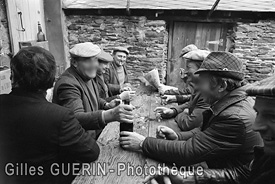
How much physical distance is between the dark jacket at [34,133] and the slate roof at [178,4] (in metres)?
5.07

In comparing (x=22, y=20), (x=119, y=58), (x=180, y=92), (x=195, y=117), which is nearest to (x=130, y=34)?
(x=119, y=58)

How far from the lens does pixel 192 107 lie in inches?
94.5

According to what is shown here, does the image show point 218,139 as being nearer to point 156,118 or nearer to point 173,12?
point 156,118

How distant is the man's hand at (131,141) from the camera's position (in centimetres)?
182

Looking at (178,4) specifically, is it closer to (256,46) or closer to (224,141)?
(256,46)

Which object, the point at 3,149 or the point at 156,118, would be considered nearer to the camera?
the point at 3,149

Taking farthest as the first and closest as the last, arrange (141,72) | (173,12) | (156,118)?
(141,72)
(173,12)
(156,118)

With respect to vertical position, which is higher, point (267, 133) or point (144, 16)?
point (144, 16)

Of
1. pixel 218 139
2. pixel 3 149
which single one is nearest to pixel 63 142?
pixel 3 149

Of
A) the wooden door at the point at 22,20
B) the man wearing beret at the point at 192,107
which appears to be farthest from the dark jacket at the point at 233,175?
the wooden door at the point at 22,20

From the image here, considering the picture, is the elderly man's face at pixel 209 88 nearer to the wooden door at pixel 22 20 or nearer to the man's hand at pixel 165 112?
the man's hand at pixel 165 112

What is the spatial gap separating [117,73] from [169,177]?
10.2 feet

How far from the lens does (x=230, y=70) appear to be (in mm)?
1551

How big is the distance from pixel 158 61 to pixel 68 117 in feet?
17.1
